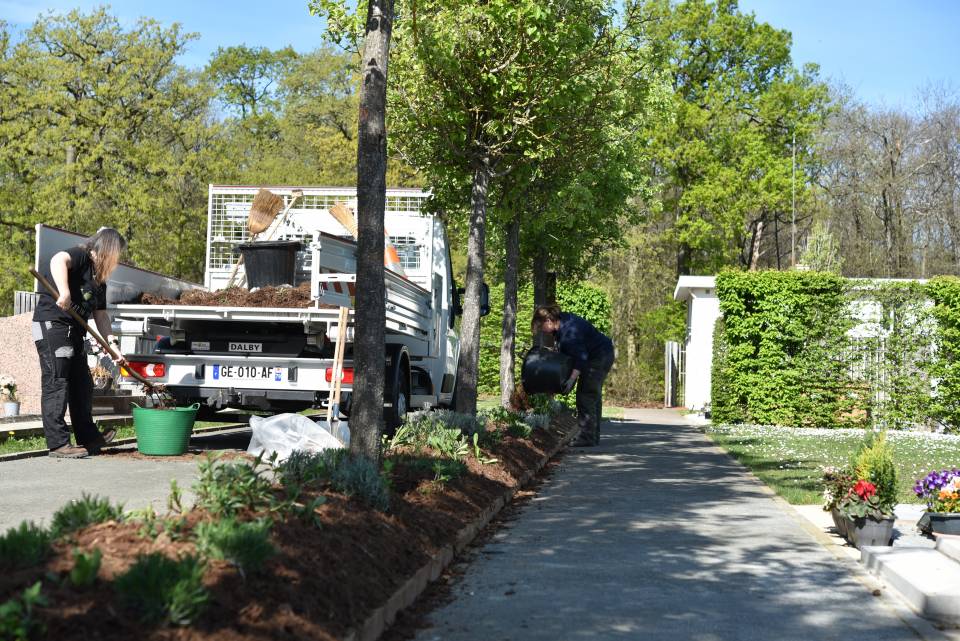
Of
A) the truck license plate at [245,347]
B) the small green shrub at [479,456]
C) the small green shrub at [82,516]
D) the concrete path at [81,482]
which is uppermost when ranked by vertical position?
the truck license plate at [245,347]

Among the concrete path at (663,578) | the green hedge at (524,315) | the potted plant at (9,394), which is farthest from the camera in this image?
the green hedge at (524,315)

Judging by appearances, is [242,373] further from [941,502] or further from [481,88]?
[941,502]

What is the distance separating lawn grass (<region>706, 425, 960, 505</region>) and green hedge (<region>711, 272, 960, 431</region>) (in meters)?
0.77

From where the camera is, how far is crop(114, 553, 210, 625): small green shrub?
145 inches

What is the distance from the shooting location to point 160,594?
3.72 m

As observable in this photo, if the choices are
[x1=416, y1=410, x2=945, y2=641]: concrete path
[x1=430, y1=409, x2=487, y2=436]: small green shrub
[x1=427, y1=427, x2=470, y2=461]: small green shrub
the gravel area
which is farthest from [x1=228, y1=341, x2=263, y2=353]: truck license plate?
the gravel area

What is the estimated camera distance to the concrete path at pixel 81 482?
7.78 metres

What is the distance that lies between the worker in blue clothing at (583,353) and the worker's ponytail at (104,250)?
6909 mm

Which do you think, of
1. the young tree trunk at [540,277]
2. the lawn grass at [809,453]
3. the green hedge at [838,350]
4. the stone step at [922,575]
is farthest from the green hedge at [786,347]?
the stone step at [922,575]

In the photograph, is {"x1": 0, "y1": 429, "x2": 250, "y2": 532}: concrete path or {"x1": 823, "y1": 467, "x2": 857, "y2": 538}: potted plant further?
{"x1": 823, "y1": 467, "x2": 857, "y2": 538}: potted plant

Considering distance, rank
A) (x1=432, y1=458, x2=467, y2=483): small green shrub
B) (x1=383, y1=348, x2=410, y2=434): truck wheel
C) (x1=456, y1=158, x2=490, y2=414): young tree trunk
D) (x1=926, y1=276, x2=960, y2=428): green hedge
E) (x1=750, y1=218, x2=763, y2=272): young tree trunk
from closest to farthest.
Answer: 1. (x1=432, y1=458, x2=467, y2=483): small green shrub
2. (x1=383, y1=348, x2=410, y2=434): truck wheel
3. (x1=456, y1=158, x2=490, y2=414): young tree trunk
4. (x1=926, y1=276, x2=960, y2=428): green hedge
5. (x1=750, y1=218, x2=763, y2=272): young tree trunk

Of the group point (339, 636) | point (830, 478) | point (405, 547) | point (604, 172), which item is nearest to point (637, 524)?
point (830, 478)

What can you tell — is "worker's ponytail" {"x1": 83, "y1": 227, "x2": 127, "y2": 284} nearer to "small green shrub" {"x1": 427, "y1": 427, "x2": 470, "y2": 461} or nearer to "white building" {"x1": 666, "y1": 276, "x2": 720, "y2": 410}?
"small green shrub" {"x1": 427, "y1": 427, "x2": 470, "y2": 461}

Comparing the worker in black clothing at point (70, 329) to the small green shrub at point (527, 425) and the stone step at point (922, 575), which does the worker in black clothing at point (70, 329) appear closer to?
the small green shrub at point (527, 425)
